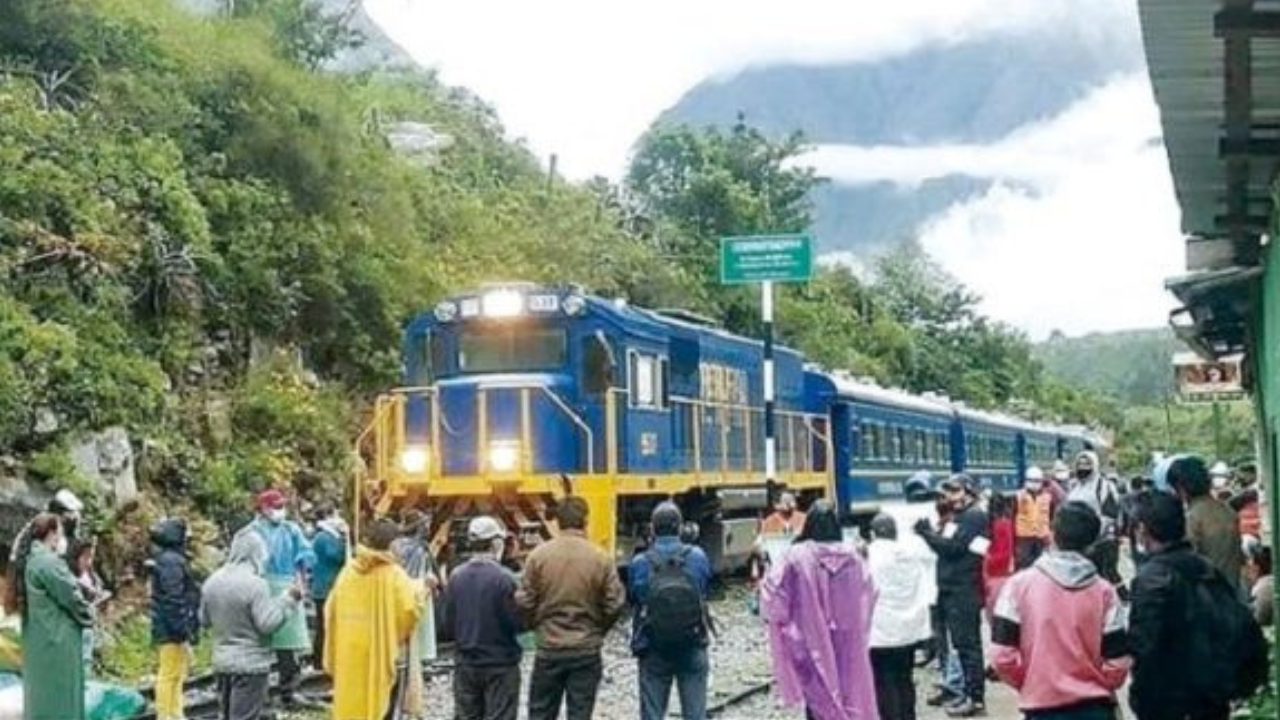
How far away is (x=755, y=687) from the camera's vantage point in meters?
16.3

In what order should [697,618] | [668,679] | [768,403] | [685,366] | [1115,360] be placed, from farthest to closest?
1. [1115,360]
2. [768,403]
3. [685,366]
4. [668,679]
5. [697,618]

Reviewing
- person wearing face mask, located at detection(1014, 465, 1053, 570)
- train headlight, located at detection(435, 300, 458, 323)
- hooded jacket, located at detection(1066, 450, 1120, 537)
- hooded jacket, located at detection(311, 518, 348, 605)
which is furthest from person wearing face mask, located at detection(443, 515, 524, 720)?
train headlight, located at detection(435, 300, 458, 323)

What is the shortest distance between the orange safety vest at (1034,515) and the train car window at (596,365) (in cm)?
540

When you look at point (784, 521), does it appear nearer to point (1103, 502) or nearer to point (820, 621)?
point (1103, 502)

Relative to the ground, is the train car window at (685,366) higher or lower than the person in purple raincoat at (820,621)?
higher

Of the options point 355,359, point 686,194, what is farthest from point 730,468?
point 686,194

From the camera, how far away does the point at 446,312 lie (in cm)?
2062

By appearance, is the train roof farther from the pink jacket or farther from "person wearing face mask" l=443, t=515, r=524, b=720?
the pink jacket

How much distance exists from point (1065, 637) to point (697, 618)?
3.92 m

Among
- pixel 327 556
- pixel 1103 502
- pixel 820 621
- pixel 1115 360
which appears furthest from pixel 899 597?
pixel 1115 360

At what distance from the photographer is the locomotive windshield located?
66.9 feet

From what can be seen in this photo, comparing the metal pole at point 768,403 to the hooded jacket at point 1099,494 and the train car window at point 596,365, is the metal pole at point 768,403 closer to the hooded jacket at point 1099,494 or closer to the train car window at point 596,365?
the train car window at point 596,365

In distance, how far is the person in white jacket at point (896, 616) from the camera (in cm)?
1135

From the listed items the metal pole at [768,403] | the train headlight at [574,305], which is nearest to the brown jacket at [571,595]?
the train headlight at [574,305]
